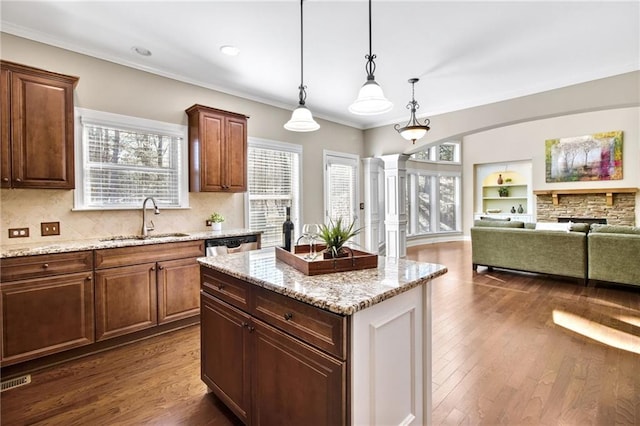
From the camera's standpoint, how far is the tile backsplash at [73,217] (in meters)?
2.74

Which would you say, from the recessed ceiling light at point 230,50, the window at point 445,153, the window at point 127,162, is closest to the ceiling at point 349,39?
the recessed ceiling light at point 230,50

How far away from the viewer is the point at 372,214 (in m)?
6.27

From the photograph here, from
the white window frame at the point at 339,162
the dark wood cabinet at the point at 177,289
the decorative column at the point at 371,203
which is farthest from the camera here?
the decorative column at the point at 371,203

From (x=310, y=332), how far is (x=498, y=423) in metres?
1.42

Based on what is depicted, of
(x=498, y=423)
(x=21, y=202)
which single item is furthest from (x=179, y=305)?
(x=498, y=423)

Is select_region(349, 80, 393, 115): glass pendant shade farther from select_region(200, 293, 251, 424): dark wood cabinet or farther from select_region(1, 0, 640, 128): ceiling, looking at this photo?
select_region(200, 293, 251, 424): dark wood cabinet

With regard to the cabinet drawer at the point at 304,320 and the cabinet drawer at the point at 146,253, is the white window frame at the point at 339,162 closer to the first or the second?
the cabinet drawer at the point at 146,253

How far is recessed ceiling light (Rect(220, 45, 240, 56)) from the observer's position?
10.3 ft

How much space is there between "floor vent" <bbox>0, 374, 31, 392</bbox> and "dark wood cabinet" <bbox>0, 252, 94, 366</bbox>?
0.14 metres

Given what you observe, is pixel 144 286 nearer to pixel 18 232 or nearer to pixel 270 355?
pixel 18 232

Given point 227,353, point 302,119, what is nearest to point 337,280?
point 227,353

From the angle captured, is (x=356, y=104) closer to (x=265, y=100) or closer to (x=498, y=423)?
(x=498, y=423)

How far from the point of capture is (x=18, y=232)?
9.05 ft

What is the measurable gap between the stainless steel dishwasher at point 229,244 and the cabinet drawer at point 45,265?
1.06 m
